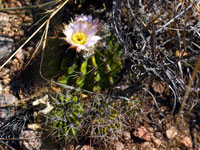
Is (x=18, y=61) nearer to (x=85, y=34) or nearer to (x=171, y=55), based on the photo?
(x=85, y=34)

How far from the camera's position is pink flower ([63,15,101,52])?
80.3 inches

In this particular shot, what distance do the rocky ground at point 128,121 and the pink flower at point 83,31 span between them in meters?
0.28

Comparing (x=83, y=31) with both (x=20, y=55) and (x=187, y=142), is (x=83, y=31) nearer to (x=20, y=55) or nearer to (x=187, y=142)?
(x=20, y=55)

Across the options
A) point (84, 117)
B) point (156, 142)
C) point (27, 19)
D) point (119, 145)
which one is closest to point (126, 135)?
point (119, 145)

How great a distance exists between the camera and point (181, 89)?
88.7 inches

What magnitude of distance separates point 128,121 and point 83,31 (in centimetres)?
91

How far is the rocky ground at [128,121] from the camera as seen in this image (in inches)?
83.7

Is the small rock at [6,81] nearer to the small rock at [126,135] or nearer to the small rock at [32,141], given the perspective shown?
the small rock at [32,141]

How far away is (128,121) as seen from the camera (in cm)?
225

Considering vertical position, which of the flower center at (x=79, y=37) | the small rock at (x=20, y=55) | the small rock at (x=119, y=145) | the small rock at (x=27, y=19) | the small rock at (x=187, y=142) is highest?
the small rock at (x=27, y=19)

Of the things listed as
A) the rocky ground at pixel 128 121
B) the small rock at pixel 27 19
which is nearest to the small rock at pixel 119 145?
the rocky ground at pixel 128 121

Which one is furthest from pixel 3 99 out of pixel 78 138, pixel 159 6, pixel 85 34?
pixel 159 6

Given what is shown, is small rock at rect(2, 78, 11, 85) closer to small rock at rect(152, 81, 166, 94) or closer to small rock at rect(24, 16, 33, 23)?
small rock at rect(24, 16, 33, 23)

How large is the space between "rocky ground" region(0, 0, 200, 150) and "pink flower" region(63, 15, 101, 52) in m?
0.28
